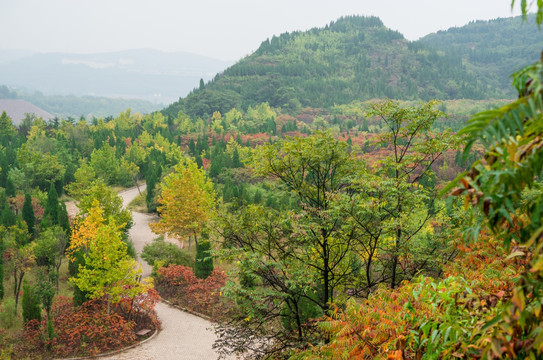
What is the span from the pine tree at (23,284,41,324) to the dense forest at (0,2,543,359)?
0.05 meters

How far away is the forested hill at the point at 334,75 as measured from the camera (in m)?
113

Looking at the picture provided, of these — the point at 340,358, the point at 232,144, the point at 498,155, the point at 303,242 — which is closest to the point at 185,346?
the point at 303,242

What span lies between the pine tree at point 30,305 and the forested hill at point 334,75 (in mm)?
82071

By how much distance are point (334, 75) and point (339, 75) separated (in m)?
1.84

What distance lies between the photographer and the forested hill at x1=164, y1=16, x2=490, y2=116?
370 ft

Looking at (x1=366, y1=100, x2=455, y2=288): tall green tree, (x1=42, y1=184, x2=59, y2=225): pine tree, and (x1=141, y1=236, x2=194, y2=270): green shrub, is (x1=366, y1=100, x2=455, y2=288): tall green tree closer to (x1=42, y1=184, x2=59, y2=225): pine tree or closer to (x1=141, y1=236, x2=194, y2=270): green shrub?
(x1=141, y1=236, x2=194, y2=270): green shrub

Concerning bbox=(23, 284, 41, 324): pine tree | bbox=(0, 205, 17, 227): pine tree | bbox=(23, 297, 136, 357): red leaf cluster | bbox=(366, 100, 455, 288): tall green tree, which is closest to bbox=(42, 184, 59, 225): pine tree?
bbox=(0, 205, 17, 227): pine tree

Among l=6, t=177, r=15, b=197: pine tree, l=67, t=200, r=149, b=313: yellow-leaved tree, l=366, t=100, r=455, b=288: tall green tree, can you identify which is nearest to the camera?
l=366, t=100, r=455, b=288: tall green tree

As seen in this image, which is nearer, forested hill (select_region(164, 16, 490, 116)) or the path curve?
the path curve

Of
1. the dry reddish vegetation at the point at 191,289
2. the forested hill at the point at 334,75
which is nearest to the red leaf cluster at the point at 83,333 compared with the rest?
the dry reddish vegetation at the point at 191,289

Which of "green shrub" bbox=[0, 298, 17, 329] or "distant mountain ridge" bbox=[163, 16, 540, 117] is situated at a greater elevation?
"distant mountain ridge" bbox=[163, 16, 540, 117]

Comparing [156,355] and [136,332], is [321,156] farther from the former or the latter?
[136,332]

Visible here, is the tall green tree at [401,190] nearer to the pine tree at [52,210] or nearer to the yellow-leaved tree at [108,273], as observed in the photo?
the yellow-leaved tree at [108,273]

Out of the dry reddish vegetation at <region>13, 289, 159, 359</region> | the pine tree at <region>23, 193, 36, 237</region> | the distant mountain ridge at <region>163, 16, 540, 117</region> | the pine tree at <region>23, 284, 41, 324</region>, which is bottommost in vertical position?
the dry reddish vegetation at <region>13, 289, 159, 359</region>
